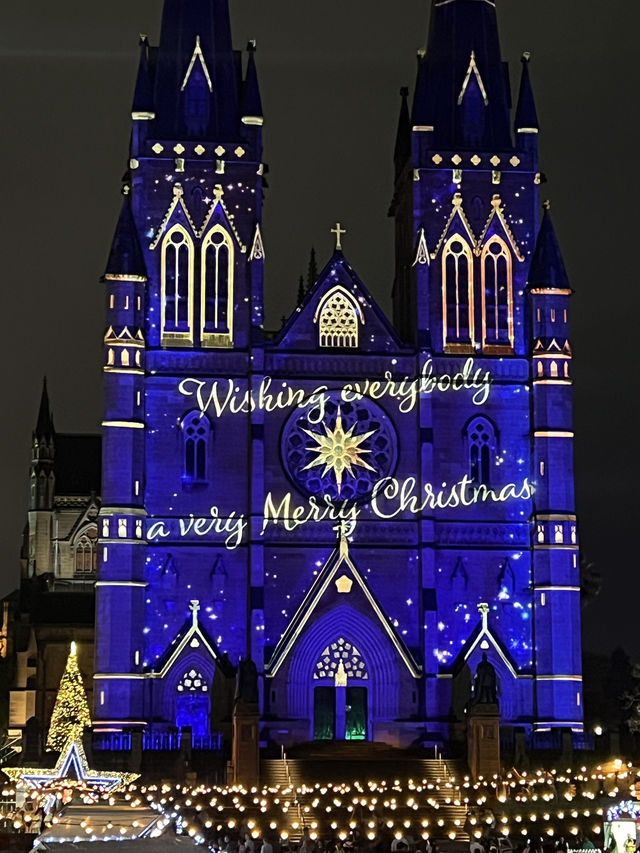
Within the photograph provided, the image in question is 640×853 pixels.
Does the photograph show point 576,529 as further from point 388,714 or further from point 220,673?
point 220,673

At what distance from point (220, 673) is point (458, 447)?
11975mm

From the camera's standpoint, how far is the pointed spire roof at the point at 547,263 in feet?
234

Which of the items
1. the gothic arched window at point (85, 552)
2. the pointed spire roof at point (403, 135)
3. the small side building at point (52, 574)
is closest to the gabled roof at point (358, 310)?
the pointed spire roof at point (403, 135)

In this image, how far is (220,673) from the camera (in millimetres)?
67500

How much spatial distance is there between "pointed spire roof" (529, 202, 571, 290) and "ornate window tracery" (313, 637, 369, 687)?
14.7m

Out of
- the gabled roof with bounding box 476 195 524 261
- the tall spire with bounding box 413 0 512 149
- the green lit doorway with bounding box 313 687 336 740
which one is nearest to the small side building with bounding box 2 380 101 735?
the green lit doorway with bounding box 313 687 336 740

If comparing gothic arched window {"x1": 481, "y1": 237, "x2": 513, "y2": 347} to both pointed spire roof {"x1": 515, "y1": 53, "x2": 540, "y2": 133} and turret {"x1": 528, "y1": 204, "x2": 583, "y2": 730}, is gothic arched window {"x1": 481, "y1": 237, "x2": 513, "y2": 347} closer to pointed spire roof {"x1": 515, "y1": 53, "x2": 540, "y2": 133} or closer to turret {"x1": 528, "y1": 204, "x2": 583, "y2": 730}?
turret {"x1": 528, "y1": 204, "x2": 583, "y2": 730}

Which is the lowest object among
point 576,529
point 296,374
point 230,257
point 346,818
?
point 346,818

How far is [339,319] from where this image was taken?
7112 centimetres

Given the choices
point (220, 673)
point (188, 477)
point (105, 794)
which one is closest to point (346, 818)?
point (105, 794)

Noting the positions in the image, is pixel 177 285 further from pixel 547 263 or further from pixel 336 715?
pixel 336 715

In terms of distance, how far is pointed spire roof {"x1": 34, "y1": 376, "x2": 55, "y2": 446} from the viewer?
10325 cm

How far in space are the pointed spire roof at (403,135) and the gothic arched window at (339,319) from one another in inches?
324

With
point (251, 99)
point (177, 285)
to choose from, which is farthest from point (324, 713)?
point (251, 99)
